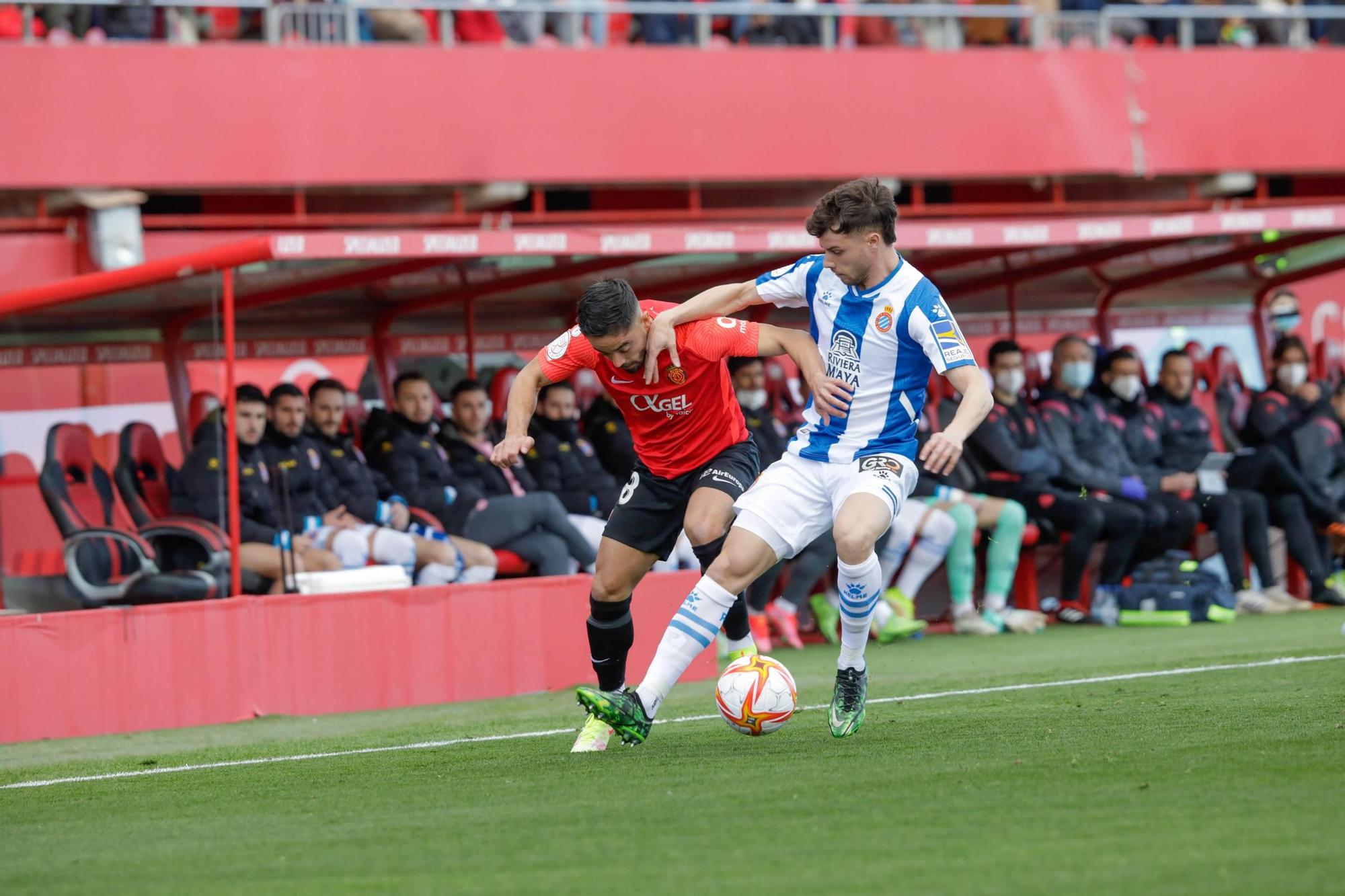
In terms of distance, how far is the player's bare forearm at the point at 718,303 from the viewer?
668cm

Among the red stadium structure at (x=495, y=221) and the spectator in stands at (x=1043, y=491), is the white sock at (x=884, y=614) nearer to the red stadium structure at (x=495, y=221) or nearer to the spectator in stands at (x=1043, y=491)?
the spectator in stands at (x=1043, y=491)

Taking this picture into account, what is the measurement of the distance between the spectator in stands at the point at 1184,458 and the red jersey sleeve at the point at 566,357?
7.69m

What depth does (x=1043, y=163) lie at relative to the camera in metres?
17.7

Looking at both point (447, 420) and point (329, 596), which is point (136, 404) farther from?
point (329, 596)

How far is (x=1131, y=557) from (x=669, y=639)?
7716mm

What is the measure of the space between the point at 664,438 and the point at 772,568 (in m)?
4.27

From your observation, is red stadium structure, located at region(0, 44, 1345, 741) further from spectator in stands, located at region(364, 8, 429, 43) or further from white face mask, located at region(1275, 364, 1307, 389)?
white face mask, located at region(1275, 364, 1307, 389)

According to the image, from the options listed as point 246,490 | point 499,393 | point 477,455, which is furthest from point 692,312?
point 499,393

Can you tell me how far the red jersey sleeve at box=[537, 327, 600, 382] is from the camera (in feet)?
22.5

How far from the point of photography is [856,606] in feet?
21.8

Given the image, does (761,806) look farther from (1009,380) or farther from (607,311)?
(1009,380)

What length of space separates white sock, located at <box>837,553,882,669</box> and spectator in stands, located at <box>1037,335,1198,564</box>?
6856mm

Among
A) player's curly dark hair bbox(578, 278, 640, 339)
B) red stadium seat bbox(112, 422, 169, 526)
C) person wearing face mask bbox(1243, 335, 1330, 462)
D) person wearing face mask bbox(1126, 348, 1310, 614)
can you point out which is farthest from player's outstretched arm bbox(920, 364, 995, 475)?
person wearing face mask bbox(1243, 335, 1330, 462)

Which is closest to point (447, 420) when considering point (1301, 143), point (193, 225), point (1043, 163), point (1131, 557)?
point (193, 225)
